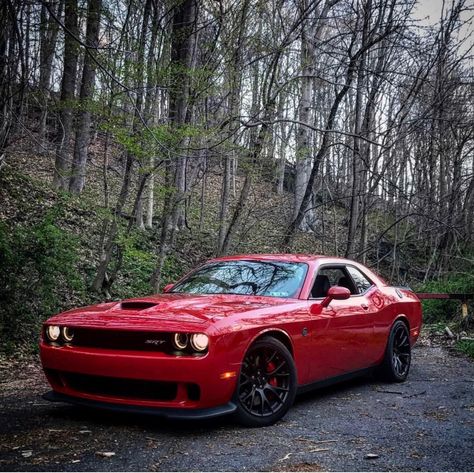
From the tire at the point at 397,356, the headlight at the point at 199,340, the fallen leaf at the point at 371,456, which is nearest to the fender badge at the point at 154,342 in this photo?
the headlight at the point at 199,340

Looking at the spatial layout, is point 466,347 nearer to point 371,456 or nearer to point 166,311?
point 371,456

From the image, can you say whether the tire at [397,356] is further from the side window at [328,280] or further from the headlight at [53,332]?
the headlight at [53,332]

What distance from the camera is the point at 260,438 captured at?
4031 millimetres

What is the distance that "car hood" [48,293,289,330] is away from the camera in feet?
13.8

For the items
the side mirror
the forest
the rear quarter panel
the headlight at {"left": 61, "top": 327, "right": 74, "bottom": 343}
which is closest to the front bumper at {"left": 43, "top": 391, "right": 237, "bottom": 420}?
the headlight at {"left": 61, "top": 327, "right": 74, "bottom": 343}

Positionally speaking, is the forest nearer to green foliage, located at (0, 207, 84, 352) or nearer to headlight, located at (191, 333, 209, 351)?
green foliage, located at (0, 207, 84, 352)

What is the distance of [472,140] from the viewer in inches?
625

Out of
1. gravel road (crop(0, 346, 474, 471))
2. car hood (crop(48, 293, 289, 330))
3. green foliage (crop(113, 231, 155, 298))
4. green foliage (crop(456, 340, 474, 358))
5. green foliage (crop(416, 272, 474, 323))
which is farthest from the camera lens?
green foliage (crop(416, 272, 474, 323))

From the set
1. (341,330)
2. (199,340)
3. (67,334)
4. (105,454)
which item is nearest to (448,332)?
(341,330)

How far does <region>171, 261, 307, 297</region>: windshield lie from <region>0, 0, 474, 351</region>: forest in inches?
65.8

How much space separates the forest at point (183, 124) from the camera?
8.44m

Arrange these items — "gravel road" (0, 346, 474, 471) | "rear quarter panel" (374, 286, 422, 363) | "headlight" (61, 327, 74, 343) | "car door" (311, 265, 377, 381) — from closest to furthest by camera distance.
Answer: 1. "gravel road" (0, 346, 474, 471)
2. "headlight" (61, 327, 74, 343)
3. "car door" (311, 265, 377, 381)
4. "rear quarter panel" (374, 286, 422, 363)

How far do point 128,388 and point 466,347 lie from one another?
6.55 meters

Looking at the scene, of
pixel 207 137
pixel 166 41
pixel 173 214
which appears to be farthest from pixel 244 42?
pixel 173 214
